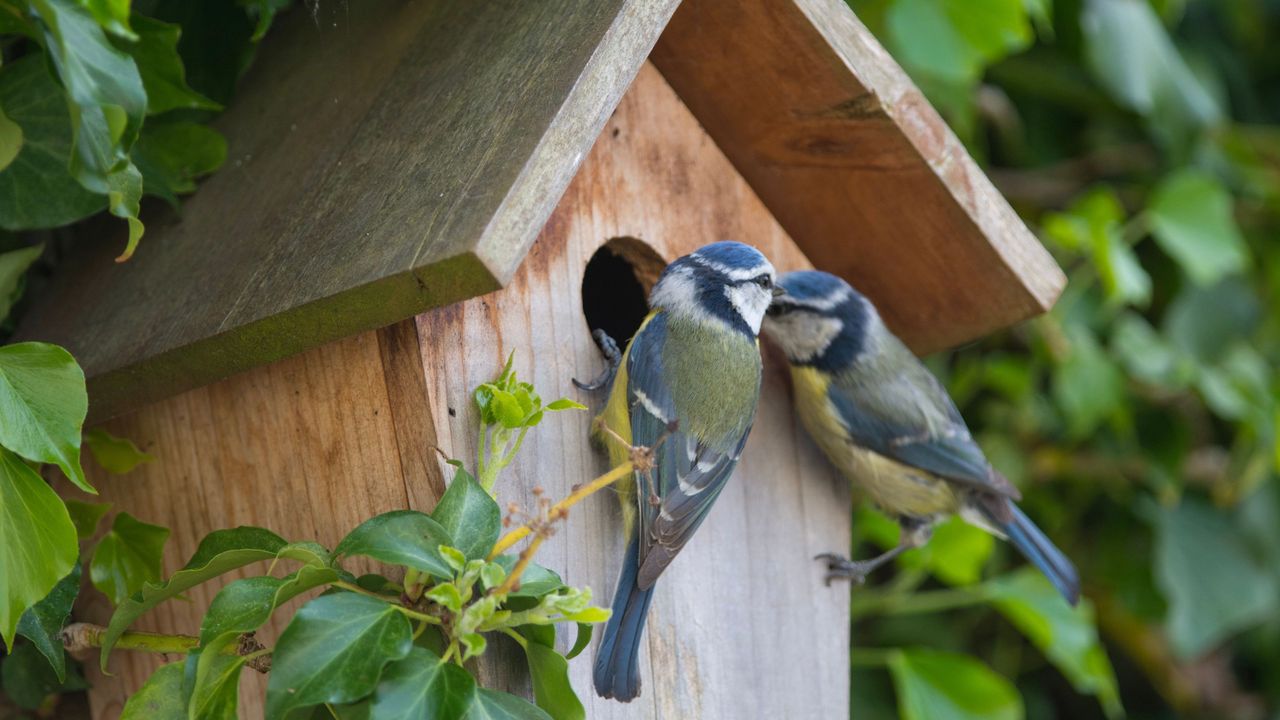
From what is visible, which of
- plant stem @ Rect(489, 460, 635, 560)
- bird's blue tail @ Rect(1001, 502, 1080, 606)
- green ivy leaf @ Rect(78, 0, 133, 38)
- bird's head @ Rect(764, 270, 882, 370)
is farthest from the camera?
bird's blue tail @ Rect(1001, 502, 1080, 606)

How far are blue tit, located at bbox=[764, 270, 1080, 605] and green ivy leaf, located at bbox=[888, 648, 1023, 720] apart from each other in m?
0.28

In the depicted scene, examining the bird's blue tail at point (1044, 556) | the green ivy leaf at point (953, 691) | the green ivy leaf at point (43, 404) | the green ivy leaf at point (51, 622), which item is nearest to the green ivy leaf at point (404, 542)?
the green ivy leaf at point (43, 404)

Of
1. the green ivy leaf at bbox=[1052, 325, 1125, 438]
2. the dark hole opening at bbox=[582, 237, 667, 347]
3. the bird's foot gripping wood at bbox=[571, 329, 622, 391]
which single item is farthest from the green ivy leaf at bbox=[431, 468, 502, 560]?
the green ivy leaf at bbox=[1052, 325, 1125, 438]

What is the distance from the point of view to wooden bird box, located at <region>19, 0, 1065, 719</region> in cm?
125

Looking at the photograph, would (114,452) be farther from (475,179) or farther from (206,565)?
(475,179)

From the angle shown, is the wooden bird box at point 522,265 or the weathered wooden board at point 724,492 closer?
the wooden bird box at point 522,265

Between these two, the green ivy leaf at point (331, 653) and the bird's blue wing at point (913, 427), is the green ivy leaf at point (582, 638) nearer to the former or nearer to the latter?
the green ivy leaf at point (331, 653)

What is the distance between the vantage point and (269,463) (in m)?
1.40

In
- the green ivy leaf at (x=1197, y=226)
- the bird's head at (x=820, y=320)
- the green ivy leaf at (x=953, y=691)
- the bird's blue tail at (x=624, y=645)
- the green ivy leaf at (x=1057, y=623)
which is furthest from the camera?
the green ivy leaf at (x=1197, y=226)

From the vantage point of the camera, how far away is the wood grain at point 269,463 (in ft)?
4.21

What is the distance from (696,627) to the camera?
5.07ft

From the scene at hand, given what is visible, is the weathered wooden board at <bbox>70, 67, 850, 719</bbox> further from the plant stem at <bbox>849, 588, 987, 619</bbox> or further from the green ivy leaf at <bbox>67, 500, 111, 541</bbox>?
the plant stem at <bbox>849, 588, 987, 619</bbox>

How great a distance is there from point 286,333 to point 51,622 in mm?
358

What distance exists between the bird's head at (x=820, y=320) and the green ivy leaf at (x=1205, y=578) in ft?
3.73
